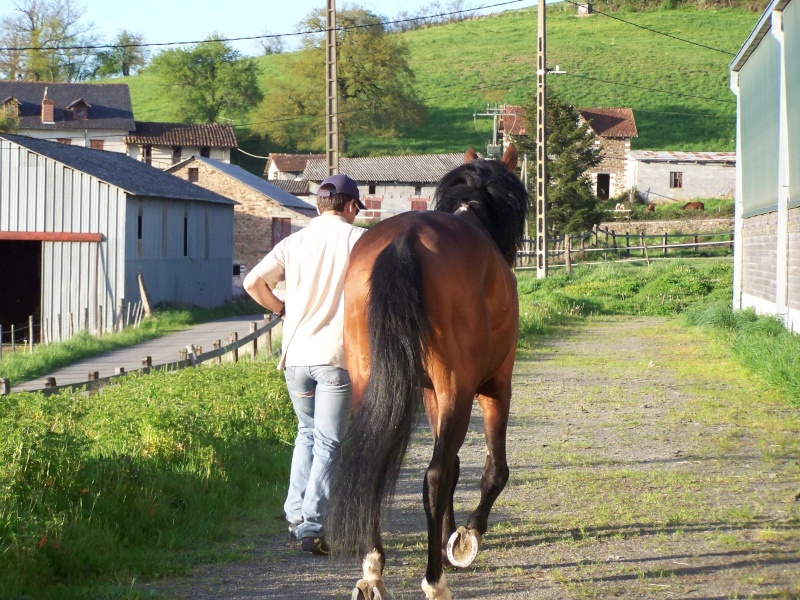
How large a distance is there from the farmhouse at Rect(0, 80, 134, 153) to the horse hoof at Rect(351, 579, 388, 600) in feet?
244

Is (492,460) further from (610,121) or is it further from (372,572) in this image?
(610,121)

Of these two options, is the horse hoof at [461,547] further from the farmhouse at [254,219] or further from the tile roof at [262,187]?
the tile roof at [262,187]

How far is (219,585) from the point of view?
496 centimetres

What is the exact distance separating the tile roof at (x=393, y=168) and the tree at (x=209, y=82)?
2042 cm

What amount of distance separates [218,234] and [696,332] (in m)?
25.0

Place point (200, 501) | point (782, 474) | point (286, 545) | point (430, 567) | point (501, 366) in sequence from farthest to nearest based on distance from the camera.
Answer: point (782, 474) → point (200, 501) → point (286, 545) → point (501, 366) → point (430, 567)

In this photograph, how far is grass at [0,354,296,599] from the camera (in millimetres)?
4805

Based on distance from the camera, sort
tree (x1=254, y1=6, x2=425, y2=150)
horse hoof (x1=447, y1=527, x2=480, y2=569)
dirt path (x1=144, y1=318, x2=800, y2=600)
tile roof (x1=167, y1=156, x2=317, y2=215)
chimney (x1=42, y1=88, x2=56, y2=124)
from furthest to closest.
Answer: tree (x1=254, y1=6, x2=425, y2=150)
chimney (x1=42, y1=88, x2=56, y2=124)
tile roof (x1=167, y1=156, x2=317, y2=215)
horse hoof (x1=447, y1=527, x2=480, y2=569)
dirt path (x1=144, y1=318, x2=800, y2=600)

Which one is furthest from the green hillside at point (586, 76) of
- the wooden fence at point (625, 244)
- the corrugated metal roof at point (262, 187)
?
the corrugated metal roof at point (262, 187)

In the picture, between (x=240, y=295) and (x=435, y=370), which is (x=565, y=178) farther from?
(x=435, y=370)

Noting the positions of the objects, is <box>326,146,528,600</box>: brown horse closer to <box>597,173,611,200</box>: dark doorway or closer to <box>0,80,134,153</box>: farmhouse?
<box>597,173,611,200</box>: dark doorway

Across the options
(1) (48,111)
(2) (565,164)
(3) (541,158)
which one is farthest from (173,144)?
(3) (541,158)

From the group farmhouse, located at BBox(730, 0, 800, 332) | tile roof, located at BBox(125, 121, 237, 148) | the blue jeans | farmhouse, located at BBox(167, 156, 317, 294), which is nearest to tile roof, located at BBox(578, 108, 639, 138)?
tile roof, located at BBox(125, 121, 237, 148)

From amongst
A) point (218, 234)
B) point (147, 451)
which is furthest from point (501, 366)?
point (218, 234)
